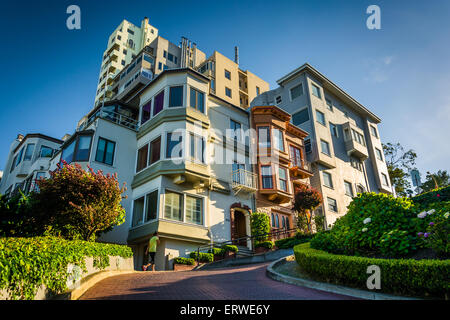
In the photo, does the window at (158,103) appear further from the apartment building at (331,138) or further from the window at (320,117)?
the window at (320,117)

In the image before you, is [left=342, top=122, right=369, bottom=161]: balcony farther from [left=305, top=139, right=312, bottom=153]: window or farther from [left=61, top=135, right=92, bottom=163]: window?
[left=61, top=135, right=92, bottom=163]: window

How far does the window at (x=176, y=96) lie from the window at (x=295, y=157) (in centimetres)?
1174

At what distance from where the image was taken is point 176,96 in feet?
73.1

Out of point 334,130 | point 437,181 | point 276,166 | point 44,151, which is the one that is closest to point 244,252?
point 276,166

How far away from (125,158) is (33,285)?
15624 millimetres

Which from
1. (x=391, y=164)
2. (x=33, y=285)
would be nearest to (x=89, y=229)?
(x=33, y=285)

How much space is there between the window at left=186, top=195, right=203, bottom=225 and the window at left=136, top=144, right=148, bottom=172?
4101mm

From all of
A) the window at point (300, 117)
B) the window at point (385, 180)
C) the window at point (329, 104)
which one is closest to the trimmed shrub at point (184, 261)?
the window at point (300, 117)

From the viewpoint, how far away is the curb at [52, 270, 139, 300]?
24.7 feet

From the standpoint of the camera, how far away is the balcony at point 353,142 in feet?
118

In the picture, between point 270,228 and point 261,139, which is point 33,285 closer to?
point 270,228

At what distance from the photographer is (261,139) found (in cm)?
2678

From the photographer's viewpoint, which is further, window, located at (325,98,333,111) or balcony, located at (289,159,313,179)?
window, located at (325,98,333,111)

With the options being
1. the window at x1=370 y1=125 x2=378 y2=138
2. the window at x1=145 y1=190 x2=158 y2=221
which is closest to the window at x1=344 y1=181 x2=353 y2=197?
the window at x1=370 y1=125 x2=378 y2=138
